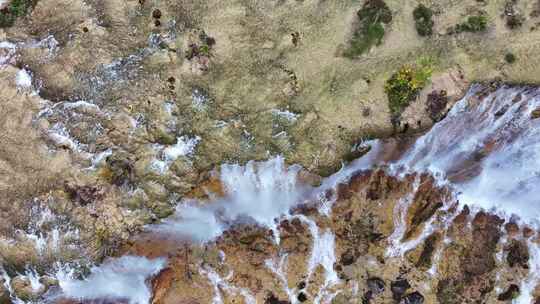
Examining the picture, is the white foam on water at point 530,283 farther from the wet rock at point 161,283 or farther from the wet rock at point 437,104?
the wet rock at point 161,283

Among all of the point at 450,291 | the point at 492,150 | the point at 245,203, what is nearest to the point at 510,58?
the point at 492,150

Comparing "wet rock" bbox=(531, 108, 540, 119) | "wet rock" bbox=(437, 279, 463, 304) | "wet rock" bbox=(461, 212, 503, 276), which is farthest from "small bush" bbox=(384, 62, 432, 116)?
"wet rock" bbox=(437, 279, 463, 304)

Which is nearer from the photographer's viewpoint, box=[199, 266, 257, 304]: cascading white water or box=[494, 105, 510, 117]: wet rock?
box=[199, 266, 257, 304]: cascading white water

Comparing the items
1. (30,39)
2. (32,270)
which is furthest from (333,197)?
(30,39)

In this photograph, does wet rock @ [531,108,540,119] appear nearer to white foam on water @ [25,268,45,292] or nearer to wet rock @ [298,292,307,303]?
wet rock @ [298,292,307,303]

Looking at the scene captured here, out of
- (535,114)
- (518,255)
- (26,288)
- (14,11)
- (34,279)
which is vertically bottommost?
(518,255)

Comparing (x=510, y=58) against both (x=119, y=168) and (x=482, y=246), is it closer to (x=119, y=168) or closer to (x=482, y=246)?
(x=482, y=246)
